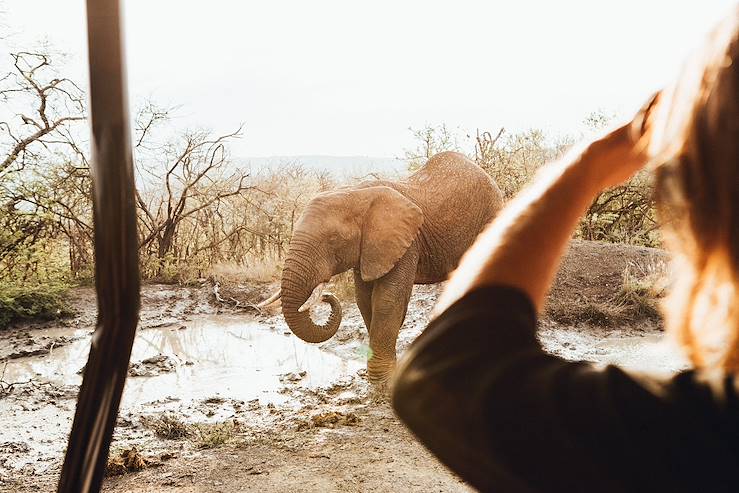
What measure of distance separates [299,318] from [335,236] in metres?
0.46

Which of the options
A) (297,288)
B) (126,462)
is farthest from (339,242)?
(126,462)

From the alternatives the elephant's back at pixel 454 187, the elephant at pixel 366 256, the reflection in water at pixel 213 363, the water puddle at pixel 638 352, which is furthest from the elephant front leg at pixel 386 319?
the water puddle at pixel 638 352

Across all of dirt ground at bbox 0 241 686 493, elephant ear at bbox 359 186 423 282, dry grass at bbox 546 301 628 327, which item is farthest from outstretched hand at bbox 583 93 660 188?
dry grass at bbox 546 301 628 327

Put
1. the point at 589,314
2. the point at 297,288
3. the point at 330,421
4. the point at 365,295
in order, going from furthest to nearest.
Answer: the point at 589,314, the point at 365,295, the point at 297,288, the point at 330,421

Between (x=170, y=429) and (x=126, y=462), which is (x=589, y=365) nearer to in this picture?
(x=126, y=462)

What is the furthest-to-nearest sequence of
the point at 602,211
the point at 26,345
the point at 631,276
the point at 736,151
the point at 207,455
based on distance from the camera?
the point at 602,211 < the point at 631,276 < the point at 26,345 < the point at 207,455 < the point at 736,151

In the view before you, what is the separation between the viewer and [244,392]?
12.6 feet

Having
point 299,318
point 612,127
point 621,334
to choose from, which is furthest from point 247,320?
point 612,127

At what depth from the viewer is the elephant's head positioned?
3186mm

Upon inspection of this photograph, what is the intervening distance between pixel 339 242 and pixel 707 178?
3112 mm

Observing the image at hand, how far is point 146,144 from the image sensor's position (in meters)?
7.62

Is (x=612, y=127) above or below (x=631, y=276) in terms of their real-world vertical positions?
above

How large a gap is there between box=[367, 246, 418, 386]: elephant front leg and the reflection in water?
59 cm

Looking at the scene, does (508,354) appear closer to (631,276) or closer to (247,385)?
(247,385)
